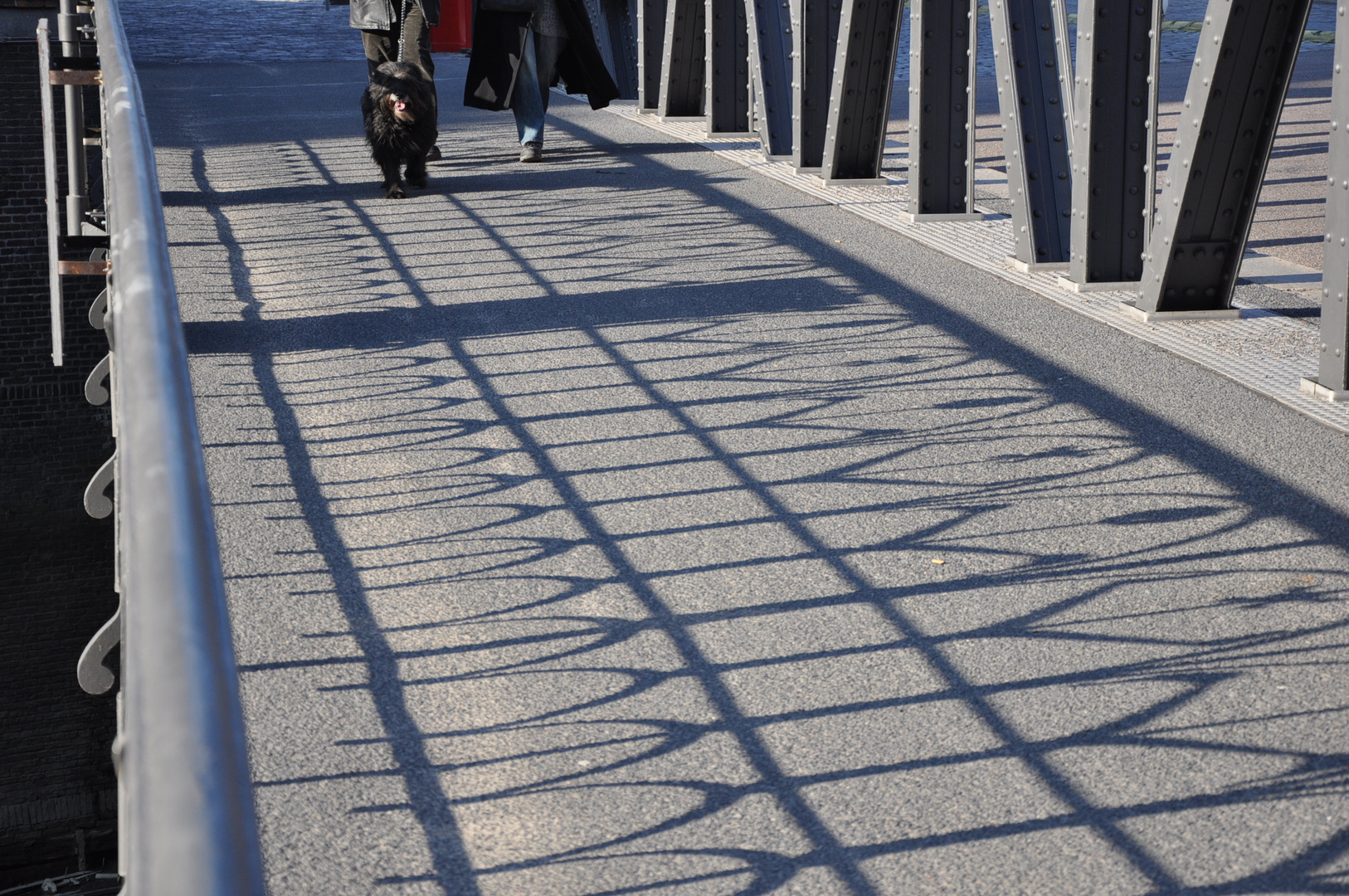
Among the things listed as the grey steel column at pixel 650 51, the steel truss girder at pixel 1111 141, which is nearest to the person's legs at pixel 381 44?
the grey steel column at pixel 650 51

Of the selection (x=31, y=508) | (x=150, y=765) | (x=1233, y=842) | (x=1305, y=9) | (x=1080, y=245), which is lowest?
(x=31, y=508)

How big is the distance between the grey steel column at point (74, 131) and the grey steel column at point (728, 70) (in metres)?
5.61

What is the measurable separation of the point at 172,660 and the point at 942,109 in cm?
750

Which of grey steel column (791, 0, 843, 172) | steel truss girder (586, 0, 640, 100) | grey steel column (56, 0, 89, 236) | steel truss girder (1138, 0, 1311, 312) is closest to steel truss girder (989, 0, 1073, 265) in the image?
steel truss girder (1138, 0, 1311, 312)

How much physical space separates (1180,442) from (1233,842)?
2.28 m

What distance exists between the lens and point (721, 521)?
13.0 feet

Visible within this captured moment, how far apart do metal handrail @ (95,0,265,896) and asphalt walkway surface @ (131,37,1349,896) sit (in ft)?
4.80

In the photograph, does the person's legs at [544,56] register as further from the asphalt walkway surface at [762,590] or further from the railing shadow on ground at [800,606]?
the railing shadow on ground at [800,606]

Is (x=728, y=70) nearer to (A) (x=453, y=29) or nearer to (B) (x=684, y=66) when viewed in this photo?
(B) (x=684, y=66)

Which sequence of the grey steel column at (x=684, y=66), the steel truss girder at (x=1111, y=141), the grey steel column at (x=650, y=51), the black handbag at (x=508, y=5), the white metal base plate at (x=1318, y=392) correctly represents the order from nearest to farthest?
the white metal base plate at (x=1318, y=392) → the steel truss girder at (x=1111, y=141) → the black handbag at (x=508, y=5) → the grey steel column at (x=684, y=66) → the grey steel column at (x=650, y=51)

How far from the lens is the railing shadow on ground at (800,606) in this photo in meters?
2.54

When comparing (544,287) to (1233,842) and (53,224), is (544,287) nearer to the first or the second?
(53,224)

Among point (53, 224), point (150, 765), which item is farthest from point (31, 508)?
point (150, 765)

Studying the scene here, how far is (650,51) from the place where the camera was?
1299 cm
